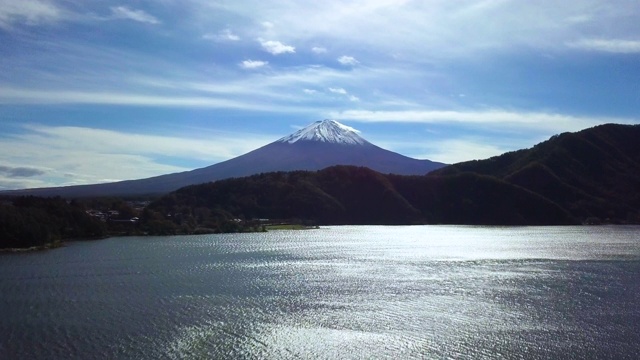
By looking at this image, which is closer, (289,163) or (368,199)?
(368,199)

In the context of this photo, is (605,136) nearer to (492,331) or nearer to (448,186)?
(448,186)

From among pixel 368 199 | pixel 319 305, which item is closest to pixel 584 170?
pixel 368 199

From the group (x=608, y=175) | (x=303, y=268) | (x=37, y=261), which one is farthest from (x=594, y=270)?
(x=608, y=175)

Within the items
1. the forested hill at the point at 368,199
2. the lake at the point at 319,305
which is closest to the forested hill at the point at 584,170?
the forested hill at the point at 368,199

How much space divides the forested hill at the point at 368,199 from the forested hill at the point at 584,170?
435 centimetres

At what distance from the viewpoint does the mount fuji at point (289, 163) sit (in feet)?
293

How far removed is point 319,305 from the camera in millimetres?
15859

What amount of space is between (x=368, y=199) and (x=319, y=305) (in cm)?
4380

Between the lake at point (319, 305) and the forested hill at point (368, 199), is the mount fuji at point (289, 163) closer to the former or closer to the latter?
the forested hill at point (368, 199)

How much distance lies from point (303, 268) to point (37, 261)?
10411mm

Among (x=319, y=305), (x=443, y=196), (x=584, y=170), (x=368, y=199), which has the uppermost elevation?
(x=584, y=170)

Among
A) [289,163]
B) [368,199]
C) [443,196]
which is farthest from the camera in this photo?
[289,163]

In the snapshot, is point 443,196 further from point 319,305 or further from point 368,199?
point 319,305

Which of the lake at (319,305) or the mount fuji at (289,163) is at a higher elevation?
the mount fuji at (289,163)
